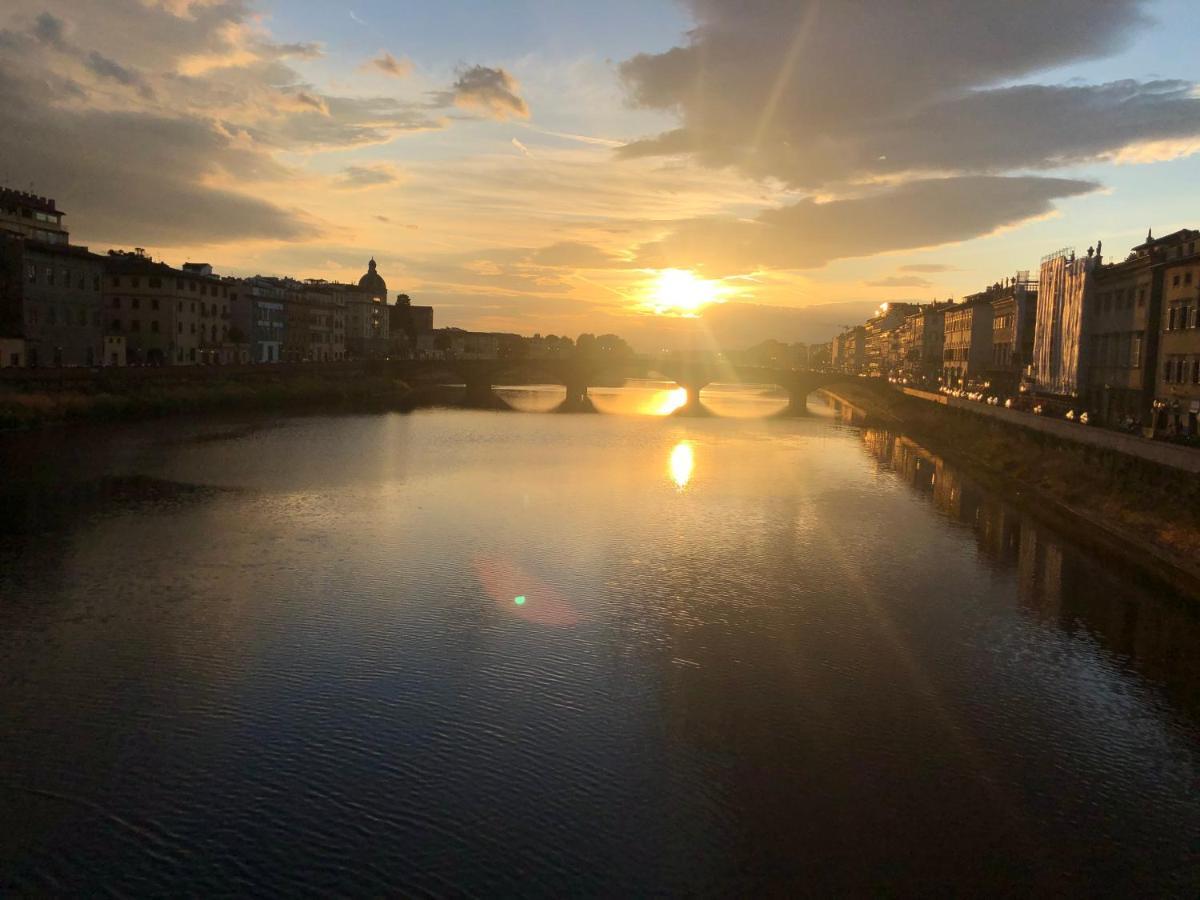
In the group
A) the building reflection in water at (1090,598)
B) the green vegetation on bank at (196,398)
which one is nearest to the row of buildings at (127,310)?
the green vegetation on bank at (196,398)

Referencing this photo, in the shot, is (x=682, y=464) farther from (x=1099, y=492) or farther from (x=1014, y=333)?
(x=1014, y=333)

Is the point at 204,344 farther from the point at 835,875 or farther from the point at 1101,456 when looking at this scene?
the point at 835,875

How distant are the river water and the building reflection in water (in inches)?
6.3

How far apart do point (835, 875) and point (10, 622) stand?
681 inches

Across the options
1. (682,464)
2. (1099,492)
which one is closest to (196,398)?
(682,464)

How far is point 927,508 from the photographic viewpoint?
4034 cm

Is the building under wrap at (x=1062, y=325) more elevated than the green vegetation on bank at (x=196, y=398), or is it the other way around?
the building under wrap at (x=1062, y=325)

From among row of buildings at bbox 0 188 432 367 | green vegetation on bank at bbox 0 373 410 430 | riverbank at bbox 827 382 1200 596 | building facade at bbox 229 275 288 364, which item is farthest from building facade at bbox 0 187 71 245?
riverbank at bbox 827 382 1200 596

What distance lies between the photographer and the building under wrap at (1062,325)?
62062 millimetres

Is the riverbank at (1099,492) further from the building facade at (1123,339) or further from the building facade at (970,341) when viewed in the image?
the building facade at (970,341)

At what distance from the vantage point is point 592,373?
107125 millimetres

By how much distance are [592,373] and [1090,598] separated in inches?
3288

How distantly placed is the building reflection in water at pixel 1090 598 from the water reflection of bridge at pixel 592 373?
5715 cm

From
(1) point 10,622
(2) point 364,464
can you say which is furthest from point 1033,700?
(2) point 364,464
